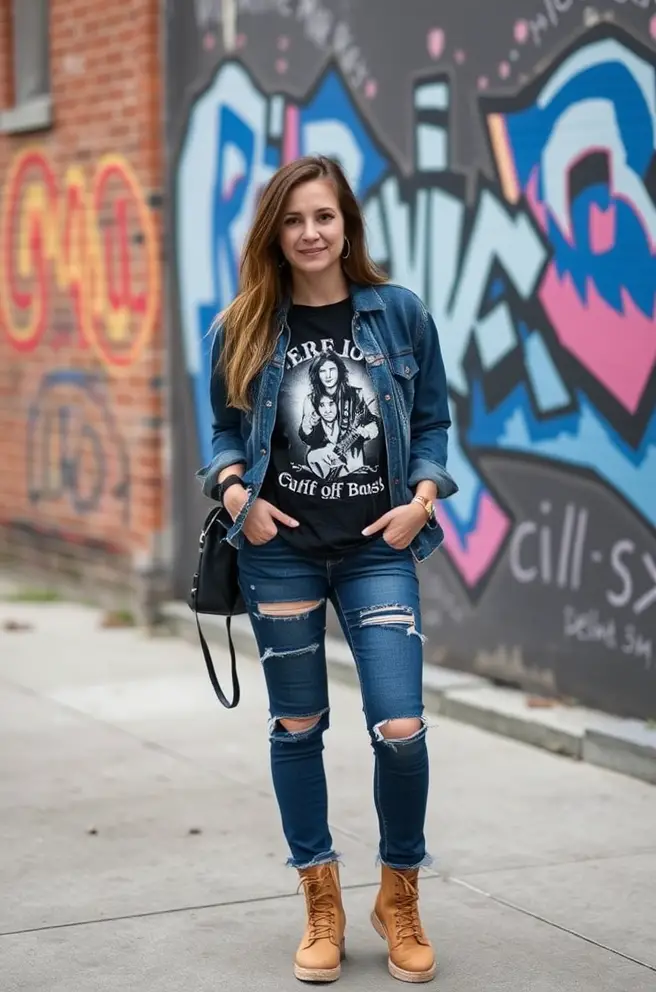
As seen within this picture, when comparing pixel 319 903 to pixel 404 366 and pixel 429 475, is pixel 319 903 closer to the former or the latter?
pixel 429 475

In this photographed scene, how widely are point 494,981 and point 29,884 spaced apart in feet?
4.70

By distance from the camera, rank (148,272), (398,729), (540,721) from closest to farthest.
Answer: (398,729) < (540,721) < (148,272)

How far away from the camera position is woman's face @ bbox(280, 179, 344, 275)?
4102 millimetres

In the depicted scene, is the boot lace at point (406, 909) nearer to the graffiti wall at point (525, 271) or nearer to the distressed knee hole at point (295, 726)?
the distressed knee hole at point (295, 726)

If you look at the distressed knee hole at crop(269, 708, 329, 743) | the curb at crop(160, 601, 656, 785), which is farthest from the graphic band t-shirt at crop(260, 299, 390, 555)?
the curb at crop(160, 601, 656, 785)

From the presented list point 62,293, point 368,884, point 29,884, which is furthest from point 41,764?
point 62,293

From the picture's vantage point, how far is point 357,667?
4.15 m

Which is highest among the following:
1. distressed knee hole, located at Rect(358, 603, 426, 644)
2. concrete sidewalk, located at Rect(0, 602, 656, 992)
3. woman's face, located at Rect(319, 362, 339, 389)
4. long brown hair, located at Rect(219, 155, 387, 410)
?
long brown hair, located at Rect(219, 155, 387, 410)

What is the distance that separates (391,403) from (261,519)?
41 cm

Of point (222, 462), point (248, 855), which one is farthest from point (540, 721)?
point (222, 462)

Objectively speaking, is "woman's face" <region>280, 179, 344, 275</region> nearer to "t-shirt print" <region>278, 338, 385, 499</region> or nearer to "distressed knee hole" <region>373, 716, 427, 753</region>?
"t-shirt print" <region>278, 338, 385, 499</region>

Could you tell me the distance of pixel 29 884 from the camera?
4.91 metres

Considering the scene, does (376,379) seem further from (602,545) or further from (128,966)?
(602,545)

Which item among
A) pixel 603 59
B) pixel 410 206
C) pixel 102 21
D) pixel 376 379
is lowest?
pixel 376 379
